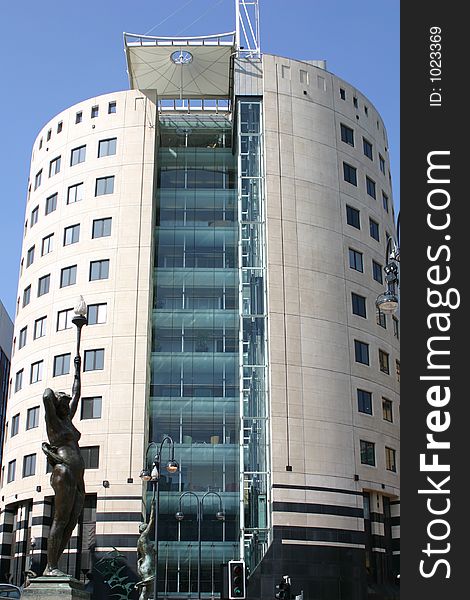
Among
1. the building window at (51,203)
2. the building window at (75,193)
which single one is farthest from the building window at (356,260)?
the building window at (51,203)

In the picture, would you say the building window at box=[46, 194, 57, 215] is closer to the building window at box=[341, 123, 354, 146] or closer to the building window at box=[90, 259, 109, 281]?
the building window at box=[90, 259, 109, 281]

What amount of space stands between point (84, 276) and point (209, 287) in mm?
8750

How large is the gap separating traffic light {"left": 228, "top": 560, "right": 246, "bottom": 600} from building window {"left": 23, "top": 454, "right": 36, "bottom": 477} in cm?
4446

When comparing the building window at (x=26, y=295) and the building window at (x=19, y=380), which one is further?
the building window at (x=26, y=295)

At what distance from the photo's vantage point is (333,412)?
5694 centimetres

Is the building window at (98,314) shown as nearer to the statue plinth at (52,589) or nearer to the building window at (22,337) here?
the building window at (22,337)

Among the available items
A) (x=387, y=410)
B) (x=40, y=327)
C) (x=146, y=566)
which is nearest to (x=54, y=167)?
(x=40, y=327)

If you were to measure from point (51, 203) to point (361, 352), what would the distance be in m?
25.7

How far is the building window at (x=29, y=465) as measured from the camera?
2360 inches

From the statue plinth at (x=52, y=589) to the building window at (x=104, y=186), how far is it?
50.9 meters

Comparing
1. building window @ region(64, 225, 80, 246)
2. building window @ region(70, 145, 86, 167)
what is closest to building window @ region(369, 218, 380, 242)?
building window @ region(64, 225, 80, 246)

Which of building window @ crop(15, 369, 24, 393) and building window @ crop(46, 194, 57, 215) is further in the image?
building window @ crop(46, 194, 57, 215)

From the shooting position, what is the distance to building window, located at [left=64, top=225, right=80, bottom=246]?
208 feet

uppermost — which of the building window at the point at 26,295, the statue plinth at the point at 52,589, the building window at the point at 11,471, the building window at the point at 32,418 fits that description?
the building window at the point at 26,295
